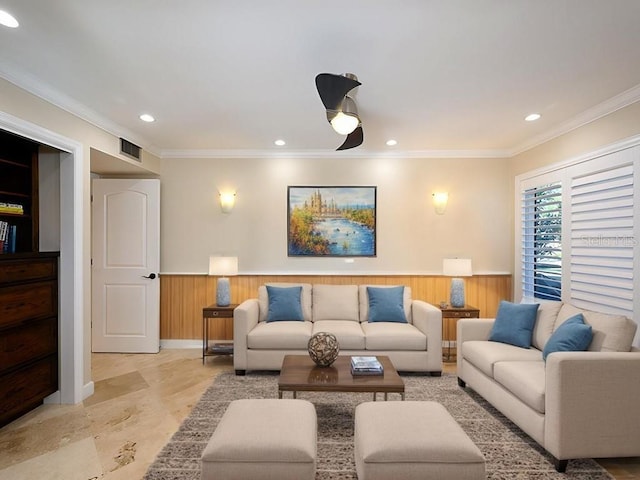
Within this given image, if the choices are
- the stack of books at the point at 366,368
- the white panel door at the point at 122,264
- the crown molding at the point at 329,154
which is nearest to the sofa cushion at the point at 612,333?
the stack of books at the point at 366,368

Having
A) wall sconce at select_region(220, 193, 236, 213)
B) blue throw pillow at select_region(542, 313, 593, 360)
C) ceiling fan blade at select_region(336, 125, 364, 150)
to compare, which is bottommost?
blue throw pillow at select_region(542, 313, 593, 360)

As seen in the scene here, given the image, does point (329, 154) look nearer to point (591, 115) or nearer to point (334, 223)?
point (334, 223)

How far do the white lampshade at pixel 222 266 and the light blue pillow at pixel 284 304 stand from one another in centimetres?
54

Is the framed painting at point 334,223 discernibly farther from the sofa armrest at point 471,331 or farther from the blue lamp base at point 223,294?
the sofa armrest at point 471,331

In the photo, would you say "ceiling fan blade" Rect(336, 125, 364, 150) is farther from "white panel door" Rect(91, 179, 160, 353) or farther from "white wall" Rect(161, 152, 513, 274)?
"white panel door" Rect(91, 179, 160, 353)

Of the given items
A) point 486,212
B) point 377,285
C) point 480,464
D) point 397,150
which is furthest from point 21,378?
point 486,212

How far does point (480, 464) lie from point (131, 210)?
4573mm

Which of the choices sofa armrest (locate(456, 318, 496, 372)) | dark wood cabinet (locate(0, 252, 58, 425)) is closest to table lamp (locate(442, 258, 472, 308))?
sofa armrest (locate(456, 318, 496, 372))

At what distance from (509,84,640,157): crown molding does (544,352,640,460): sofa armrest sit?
206 centimetres

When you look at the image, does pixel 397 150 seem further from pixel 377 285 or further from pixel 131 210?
pixel 131 210

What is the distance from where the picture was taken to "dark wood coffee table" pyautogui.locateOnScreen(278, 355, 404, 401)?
8.90 ft

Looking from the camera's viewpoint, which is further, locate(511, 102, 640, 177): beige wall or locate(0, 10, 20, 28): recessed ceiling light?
locate(511, 102, 640, 177): beige wall

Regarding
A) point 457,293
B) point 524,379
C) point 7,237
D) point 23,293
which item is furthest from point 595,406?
point 7,237

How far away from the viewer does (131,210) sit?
4805mm
